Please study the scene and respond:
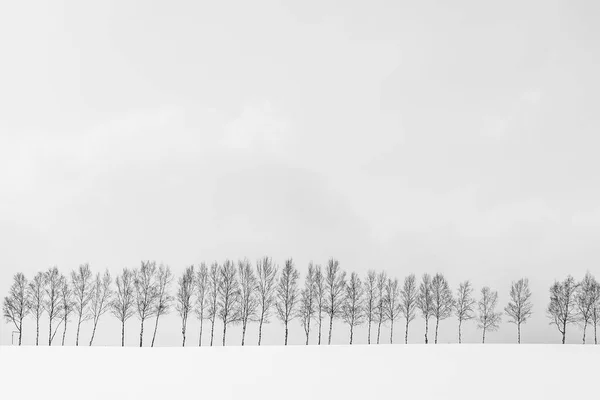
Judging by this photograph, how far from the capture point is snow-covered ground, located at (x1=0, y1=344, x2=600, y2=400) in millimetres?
24625

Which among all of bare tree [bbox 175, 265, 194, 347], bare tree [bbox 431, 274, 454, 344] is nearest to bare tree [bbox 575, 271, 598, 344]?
bare tree [bbox 431, 274, 454, 344]

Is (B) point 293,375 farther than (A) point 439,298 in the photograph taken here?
No

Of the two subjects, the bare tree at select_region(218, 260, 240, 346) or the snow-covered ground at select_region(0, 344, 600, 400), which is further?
the bare tree at select_region(218, 260, 240, 346)

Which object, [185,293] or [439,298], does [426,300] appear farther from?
[185,293]

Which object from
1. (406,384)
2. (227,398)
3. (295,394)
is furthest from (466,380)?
(227,398)

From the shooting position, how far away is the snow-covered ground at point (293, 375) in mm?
24625

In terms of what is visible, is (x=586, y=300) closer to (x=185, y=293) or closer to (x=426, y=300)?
(x=426, y=300)

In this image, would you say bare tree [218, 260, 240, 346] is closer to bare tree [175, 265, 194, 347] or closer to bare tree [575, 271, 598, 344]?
bare tree [175, 265, 194, 347]

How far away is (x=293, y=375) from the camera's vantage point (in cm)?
2981

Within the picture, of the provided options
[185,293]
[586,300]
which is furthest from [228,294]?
[586,300]

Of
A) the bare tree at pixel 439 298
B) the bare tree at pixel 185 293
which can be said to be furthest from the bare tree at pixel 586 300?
the bare tree at pixel 185 293

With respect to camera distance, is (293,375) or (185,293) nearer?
(293,375)

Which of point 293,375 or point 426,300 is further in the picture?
point 426,300

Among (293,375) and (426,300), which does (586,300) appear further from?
(293,375)
